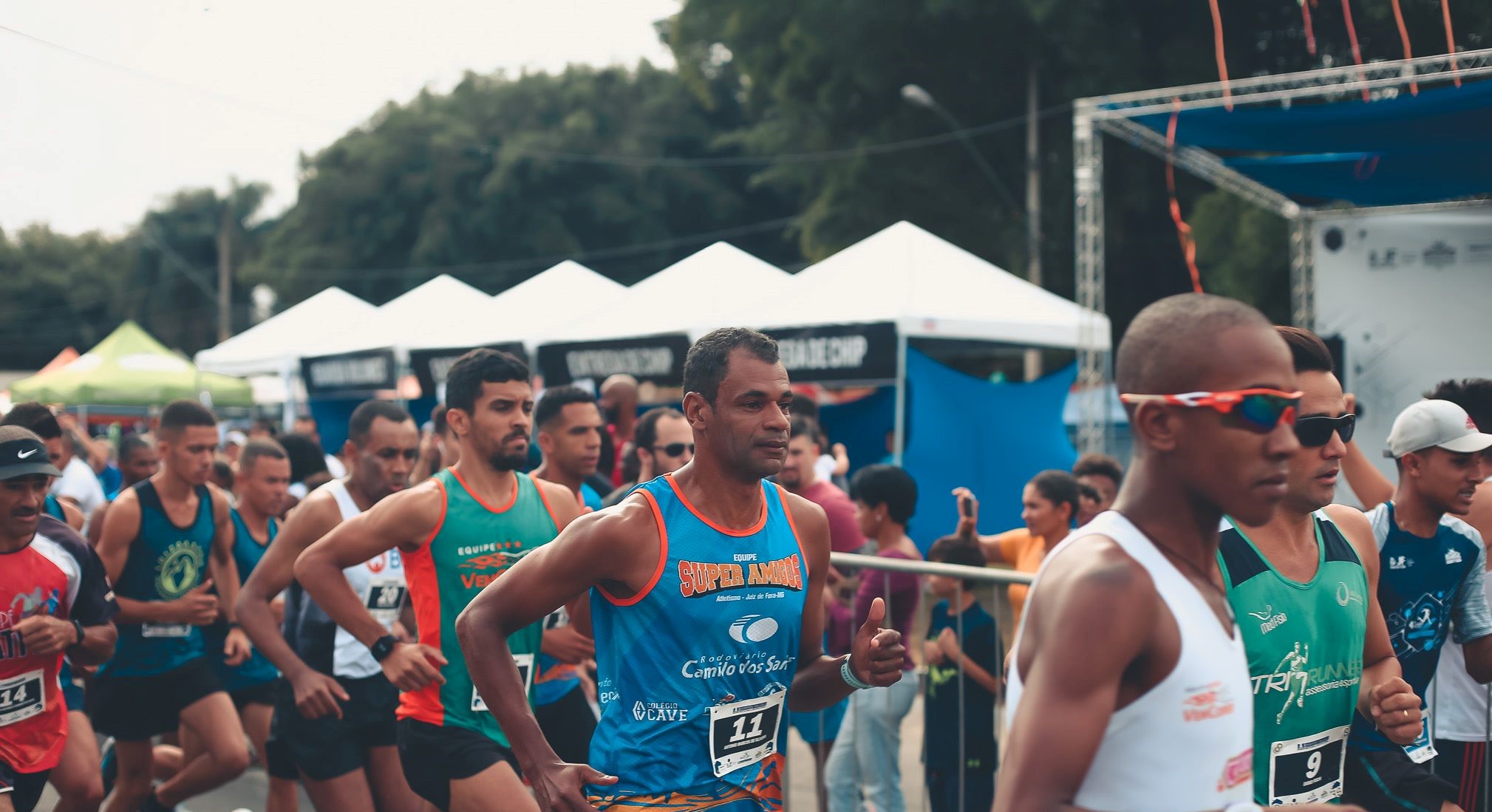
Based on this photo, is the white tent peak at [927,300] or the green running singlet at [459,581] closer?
the green running singlet at [459,581]

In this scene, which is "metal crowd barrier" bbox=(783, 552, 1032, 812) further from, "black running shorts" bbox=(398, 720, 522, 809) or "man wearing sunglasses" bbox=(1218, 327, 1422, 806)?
"man wearing sunglasses" bbox=(1218, 327, 1422, 806)

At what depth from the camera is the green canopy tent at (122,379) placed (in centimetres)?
2355

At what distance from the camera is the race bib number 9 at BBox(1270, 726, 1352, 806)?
2.99 m

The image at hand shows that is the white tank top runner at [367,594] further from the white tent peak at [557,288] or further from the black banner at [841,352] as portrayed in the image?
the white tent peak at [557,288]

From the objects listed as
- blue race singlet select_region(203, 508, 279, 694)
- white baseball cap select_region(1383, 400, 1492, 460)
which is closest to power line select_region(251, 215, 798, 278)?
blue race singlet select_region(203, 508, 279, 694)

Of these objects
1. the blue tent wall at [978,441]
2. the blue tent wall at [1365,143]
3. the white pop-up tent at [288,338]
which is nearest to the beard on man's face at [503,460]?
the blue tent wall at [978,441]

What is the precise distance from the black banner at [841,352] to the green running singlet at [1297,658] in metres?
6.33

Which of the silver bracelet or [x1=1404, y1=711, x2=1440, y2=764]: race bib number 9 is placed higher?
the silver bracelet

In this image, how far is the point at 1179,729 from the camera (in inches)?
76.6

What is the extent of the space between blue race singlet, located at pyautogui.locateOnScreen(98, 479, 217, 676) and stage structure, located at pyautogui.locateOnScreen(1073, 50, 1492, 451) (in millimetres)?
6488

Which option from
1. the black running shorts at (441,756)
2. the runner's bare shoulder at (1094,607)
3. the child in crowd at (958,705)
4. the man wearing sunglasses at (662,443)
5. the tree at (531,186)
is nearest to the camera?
the runner's bare shoulder at (1094,607)

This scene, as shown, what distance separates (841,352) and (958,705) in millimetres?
4279

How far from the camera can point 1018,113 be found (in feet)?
71.9

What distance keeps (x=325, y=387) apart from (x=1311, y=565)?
1361 cm
